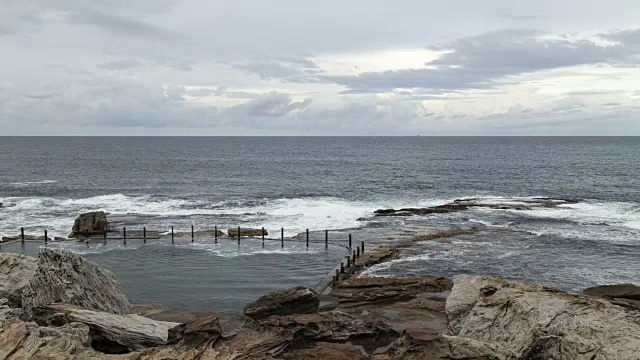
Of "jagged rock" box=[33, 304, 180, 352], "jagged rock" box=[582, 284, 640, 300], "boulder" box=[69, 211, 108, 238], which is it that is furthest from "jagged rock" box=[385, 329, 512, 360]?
"boulder" box=[69, 211, 108, 238]

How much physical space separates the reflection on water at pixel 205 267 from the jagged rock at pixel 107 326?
11.0 m

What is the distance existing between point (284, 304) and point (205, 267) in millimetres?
14878

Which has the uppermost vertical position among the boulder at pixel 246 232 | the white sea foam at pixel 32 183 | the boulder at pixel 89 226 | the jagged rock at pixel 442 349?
the jagged rock at pixel 442 349

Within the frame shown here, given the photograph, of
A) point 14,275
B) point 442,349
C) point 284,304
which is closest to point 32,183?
point 14,275

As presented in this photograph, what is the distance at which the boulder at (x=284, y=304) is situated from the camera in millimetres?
21969

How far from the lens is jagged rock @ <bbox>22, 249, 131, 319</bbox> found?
55.0ft

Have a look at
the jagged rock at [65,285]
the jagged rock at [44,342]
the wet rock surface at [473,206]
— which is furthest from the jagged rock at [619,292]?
the wet rock surface at [473,206]

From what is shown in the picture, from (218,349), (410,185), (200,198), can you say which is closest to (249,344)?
(218,349)

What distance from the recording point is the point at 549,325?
14352mm

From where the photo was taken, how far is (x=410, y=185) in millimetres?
90500

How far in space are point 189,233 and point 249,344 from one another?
34824 millimetres

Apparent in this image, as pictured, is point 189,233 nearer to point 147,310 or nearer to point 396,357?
point 147,310

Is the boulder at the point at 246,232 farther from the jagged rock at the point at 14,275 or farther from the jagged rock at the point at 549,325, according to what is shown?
the jagged rock at the point at 549,325

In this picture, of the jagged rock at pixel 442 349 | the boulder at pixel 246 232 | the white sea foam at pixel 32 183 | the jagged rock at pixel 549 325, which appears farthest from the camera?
the white sea foam at pixel 32 183
